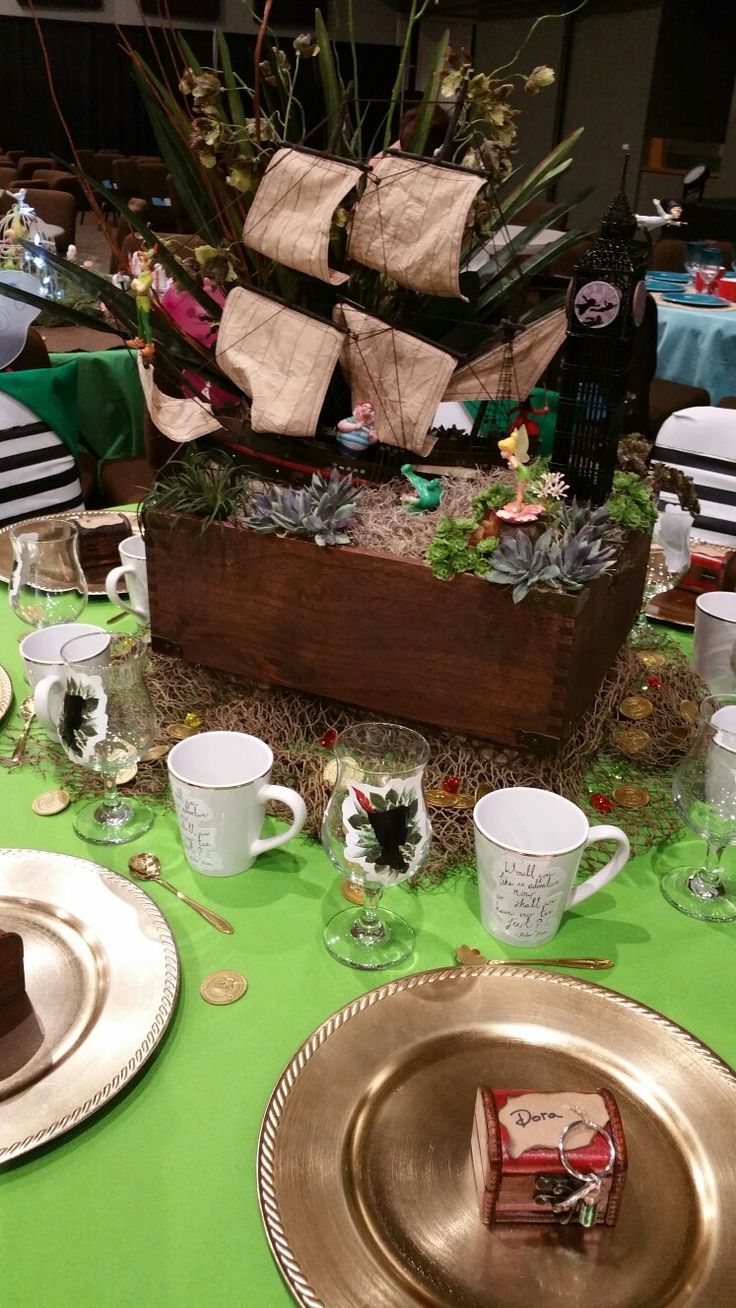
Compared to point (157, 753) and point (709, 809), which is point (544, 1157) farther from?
point (157, 753)

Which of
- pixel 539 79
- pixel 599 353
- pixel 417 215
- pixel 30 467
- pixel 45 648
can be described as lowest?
pixel 30 467

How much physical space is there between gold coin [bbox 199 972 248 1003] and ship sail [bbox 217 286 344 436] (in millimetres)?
627

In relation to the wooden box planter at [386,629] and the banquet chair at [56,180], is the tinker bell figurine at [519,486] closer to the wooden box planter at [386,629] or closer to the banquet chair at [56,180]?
the wooden box planter at [386,629]

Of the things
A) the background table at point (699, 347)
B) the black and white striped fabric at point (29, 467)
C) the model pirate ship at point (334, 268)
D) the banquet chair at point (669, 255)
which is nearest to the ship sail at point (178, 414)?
the model pirate ship at point (334, 268)

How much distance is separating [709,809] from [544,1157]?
43cm

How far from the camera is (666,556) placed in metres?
1.43

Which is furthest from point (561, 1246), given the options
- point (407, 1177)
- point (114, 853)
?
Answer: point (114, 853)

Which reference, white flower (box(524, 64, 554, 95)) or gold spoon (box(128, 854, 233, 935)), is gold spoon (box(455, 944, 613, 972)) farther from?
white flower (box(524, 64, 554, 95))

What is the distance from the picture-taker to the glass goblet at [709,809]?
95 centimetres

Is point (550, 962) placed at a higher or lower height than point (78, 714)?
lower

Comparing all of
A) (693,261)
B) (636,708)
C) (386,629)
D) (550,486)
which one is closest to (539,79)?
(550,486)

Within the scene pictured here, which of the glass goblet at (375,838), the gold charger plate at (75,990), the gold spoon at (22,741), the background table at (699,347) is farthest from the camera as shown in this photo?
the background table at (699,347)

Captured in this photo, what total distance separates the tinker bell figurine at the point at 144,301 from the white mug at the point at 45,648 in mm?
340

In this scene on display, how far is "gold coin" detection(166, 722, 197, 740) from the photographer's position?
1196 mm
